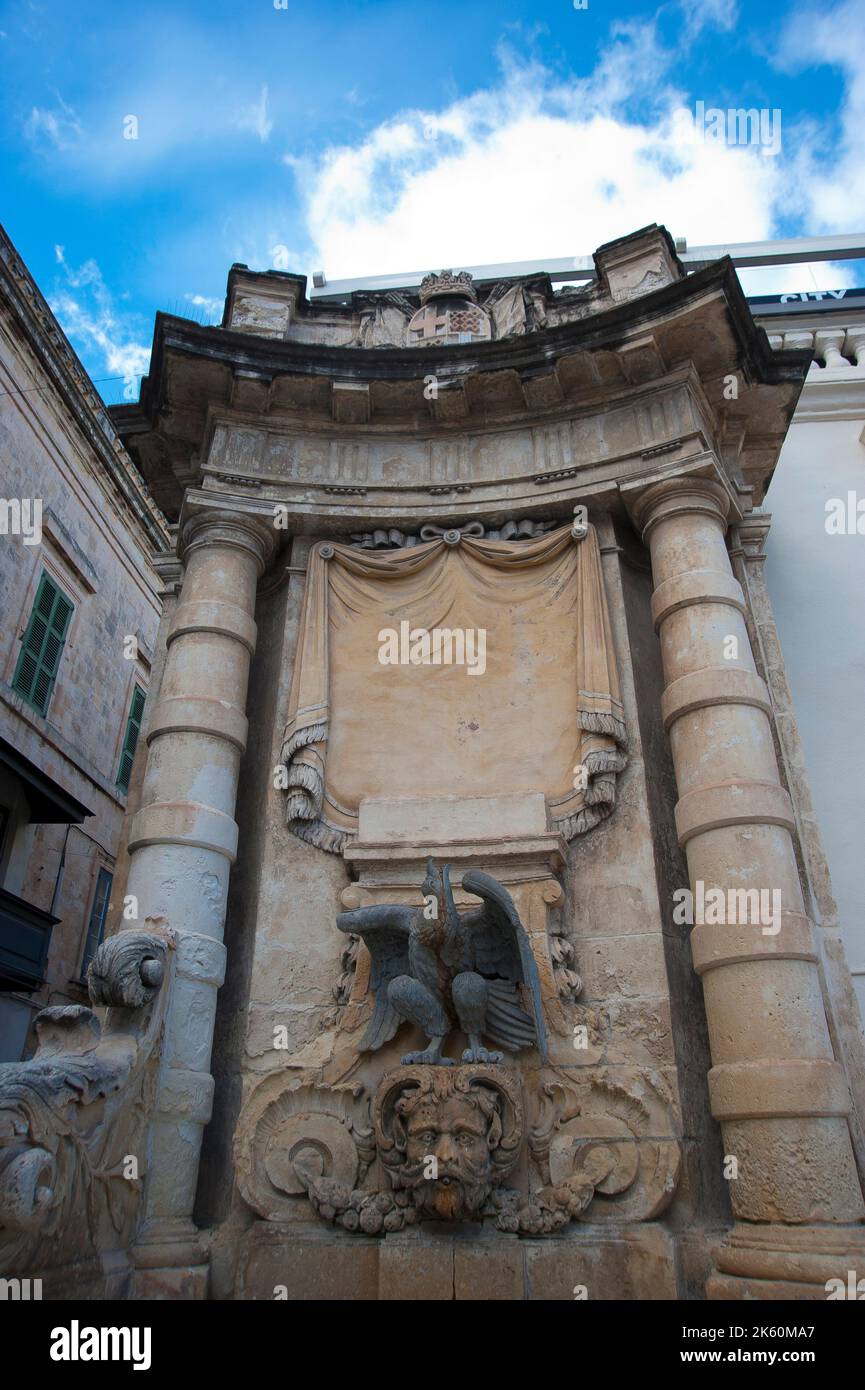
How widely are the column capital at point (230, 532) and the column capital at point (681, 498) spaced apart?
→ 327 cm

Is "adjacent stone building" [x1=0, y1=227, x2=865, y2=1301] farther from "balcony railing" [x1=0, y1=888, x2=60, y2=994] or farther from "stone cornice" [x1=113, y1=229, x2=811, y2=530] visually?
"balcony railing" [x1=0, y1=888, x2=60, y2=994]

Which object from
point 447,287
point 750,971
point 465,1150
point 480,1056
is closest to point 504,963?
point 480,1056

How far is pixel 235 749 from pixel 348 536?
2.49m

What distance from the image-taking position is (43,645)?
50.6ft

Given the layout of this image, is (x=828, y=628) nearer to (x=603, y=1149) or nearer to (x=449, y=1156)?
(x=603, y=1149)

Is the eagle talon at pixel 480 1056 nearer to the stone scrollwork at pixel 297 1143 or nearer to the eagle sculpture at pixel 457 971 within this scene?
the eagle sculpture at pixel 457 971

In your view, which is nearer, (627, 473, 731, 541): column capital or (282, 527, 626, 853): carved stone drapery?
(282, 527, 626, 853): carved stone drapery

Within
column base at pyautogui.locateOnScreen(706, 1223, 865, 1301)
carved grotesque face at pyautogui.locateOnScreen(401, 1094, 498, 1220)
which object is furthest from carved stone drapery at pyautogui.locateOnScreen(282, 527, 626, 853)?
column base at pyautogui.locateOnScreen(706, 1223, 865, 1301)

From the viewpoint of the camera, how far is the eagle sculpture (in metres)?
5.59

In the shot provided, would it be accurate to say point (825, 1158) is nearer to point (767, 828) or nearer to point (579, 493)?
point (767, 828)

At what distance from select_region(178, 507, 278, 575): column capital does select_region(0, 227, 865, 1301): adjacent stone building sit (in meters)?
0.04

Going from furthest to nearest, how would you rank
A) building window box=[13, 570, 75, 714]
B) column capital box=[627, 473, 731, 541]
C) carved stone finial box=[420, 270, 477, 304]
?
1. building window box=[13, 570, 75, 714]
2. carved stone finial box=[420, 270, 477, 304]
3. column capital box=[627, 473, 731, 541]

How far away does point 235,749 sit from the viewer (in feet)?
23.3
